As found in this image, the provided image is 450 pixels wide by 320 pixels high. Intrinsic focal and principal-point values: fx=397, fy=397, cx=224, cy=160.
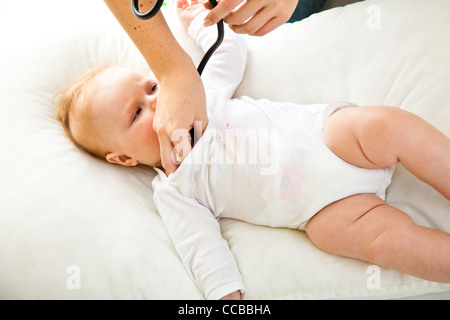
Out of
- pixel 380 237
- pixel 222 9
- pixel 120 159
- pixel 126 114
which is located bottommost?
pixel 380 237

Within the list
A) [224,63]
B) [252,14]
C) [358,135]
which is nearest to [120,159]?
[224,63]

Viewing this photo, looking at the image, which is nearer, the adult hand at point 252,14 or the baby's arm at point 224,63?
the adult hand at point 252,14

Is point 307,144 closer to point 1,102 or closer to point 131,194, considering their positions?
point 131,194

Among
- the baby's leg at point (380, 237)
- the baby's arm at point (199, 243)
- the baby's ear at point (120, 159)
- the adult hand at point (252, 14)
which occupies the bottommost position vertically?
the baby's leg at point (380, 237)

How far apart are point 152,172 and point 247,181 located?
345mm

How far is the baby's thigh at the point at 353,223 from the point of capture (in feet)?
2.90

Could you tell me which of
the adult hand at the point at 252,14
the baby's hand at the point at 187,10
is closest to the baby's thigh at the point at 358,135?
the adult hand at the point at 252,14

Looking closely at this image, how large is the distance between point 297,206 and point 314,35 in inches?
23.7

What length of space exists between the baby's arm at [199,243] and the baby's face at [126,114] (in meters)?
0.13

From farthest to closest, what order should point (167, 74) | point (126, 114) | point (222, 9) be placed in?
1. point (126, 114)
2. point (167, 74)
3. point (222, 9)

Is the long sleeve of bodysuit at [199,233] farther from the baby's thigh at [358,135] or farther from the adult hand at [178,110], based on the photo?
the baby's thigh at [358,135]

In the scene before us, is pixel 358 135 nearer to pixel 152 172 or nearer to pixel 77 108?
pixel 152 172

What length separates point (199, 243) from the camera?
0.98m

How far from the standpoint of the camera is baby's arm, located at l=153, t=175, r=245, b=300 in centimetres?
92
